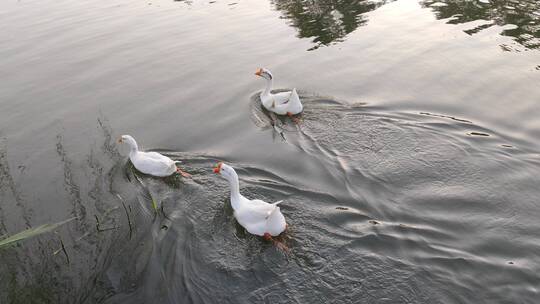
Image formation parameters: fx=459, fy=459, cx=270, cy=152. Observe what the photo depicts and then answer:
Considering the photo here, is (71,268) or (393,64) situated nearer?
(71,268)

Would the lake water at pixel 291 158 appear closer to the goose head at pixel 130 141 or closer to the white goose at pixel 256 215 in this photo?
the white goose at pixel 256 215

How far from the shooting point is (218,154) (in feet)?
33.0

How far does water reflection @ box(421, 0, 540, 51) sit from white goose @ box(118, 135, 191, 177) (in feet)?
34.3

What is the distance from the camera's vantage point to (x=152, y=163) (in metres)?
9.33

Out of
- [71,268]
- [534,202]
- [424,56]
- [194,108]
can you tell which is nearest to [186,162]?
[194,108]

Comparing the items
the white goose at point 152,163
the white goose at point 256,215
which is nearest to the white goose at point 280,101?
the white goose at point 152,163

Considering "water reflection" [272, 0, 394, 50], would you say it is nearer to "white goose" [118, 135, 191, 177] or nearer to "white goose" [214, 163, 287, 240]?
"white goose" [118, 135, 191, 177]

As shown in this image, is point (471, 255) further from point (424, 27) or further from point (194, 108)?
point (424, 27)

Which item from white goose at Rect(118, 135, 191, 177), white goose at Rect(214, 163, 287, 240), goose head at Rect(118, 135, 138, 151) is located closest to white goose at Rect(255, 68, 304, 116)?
white goose at Rect(118, 135, 191, 177)

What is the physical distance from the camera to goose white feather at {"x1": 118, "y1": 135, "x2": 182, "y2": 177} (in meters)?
9.23

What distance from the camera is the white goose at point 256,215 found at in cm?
728

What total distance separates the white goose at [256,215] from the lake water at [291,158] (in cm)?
26

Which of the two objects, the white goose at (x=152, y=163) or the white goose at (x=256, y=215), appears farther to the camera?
the white goose at (x=152, y=163)

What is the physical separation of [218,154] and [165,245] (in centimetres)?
294
